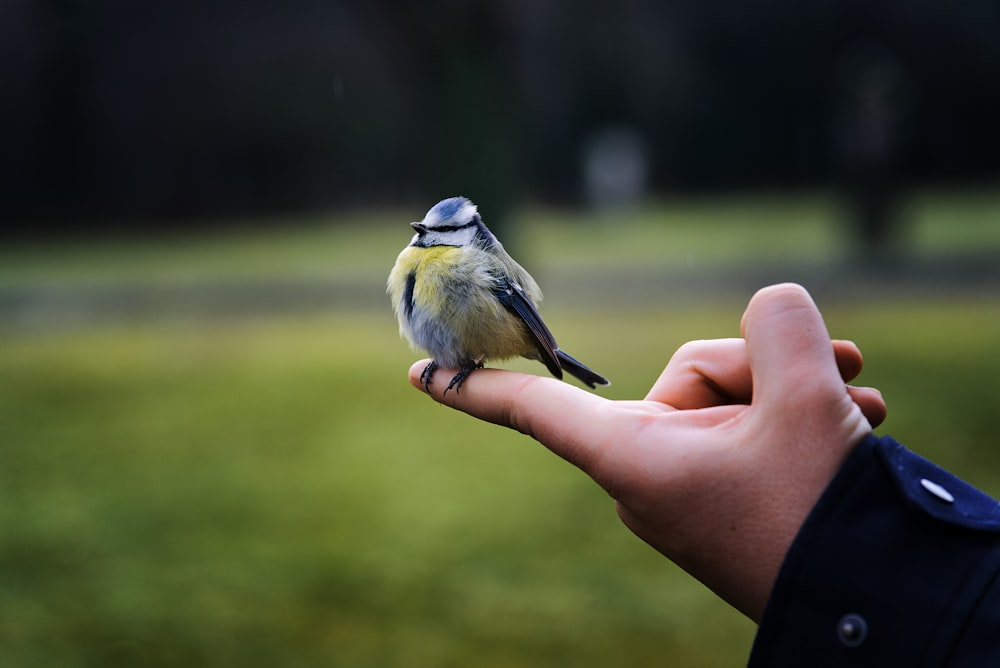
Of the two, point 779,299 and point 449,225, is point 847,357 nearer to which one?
A: point 779,299

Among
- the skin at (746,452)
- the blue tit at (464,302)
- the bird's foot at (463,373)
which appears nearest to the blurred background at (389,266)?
the blue tit at (464,302)

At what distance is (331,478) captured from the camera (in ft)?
11.1

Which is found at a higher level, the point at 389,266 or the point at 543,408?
the point at 543,408

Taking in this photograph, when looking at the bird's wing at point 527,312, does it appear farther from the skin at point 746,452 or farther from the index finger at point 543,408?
the skin at point 746,452

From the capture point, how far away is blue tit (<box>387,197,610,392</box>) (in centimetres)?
129

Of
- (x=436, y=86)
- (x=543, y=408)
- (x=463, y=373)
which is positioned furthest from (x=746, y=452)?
(x=436, y=86)

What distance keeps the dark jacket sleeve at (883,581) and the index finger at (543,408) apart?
0.24 metres

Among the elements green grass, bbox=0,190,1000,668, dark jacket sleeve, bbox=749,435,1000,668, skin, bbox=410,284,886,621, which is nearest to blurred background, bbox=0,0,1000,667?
green grass, bbox=0,190,1000,668

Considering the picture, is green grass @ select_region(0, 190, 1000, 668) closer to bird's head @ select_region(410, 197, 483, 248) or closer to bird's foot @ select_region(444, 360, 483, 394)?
bird's foot @ select_region(444, 360, 483, 394)

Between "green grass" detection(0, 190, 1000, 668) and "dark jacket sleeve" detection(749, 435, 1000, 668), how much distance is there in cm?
173

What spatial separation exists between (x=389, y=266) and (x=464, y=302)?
48.4 inches

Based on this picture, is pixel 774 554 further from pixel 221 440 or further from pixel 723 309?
pixel 221 440

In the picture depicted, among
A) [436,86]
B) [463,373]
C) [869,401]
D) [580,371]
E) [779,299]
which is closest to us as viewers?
[779,299]

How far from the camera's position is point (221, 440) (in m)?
3.76
